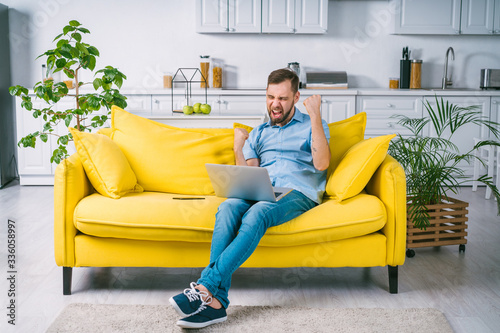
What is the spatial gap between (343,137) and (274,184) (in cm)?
54

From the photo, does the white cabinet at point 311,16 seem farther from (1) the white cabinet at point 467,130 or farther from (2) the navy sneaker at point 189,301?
(2) the navy sneaker at point 189,301

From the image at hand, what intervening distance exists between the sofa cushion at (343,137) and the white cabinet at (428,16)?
9.56ft

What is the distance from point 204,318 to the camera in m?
2.05

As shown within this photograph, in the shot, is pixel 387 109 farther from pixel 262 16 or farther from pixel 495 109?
pixel 262 16

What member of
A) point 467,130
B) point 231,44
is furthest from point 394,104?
point 231,44

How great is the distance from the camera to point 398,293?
2.49 metres

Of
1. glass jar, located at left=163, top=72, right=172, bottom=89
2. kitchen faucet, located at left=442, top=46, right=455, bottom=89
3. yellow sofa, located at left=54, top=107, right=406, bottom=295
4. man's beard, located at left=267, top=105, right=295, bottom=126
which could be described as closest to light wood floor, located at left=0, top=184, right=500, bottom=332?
yellow sofa, located at left=54, top=107, right=406, bottom=295

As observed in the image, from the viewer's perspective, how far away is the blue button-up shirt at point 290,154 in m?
2.55

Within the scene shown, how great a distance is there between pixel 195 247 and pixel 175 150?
0.66 metres

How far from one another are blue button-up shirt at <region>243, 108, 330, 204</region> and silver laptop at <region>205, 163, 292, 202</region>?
11 centimetres

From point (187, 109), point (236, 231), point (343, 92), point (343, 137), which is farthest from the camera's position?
point (343, 92)

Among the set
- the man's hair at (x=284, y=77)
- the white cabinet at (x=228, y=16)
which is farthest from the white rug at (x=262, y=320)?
the white cabinet at (x=228, y=16)

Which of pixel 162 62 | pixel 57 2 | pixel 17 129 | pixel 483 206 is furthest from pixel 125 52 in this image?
pixel 483 206

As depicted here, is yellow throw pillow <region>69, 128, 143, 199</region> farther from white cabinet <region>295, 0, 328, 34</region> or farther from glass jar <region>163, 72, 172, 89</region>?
white cabinet <region>295, 0, 328, 34</region>
